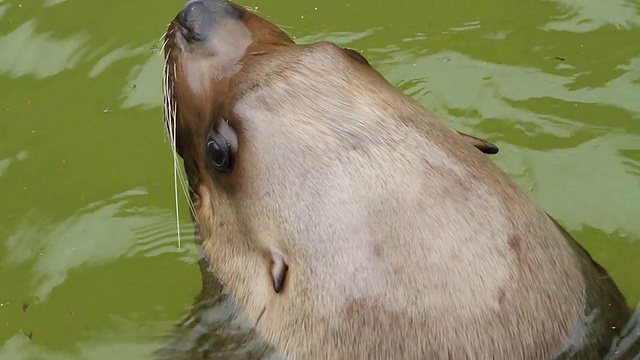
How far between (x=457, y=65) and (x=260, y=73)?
7.72 ft

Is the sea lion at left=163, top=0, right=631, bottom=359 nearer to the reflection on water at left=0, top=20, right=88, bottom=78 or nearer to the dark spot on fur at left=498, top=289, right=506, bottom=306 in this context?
the dark spot on fur at left=498, top=289, right=506, bottom=306

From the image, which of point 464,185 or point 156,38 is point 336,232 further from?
point 156,38

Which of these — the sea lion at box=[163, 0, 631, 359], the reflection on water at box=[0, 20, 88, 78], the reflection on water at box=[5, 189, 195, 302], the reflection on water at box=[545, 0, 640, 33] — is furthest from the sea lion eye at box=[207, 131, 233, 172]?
the reflection on water at box=[545, 0, 640, 33]

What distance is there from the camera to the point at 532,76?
582 centimetres

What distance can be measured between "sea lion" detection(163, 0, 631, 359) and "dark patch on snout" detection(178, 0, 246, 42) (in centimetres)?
3

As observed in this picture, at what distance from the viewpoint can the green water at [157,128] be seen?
4.98m

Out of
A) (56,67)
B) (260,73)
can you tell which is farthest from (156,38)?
(260,73)

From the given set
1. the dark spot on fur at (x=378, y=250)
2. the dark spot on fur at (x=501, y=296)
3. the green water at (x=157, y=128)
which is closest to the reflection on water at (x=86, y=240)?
the green water at (x=157, y=128)

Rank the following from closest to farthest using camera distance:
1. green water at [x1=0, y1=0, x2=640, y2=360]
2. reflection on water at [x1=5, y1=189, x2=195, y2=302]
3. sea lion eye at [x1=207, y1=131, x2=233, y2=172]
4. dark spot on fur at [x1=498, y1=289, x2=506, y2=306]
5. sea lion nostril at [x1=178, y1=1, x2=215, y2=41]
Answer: dark spot on fur at [x1=498, y1=289, x2=506, y2=306], sea lion eye at [x1=207, y1=131, x2=233, y2=172], sea lion nostril at [x1=178, y1=1, x2=215, y2=41], green water at [x1=0, y1=0, x2=640, y2=360], reflection on water at [x1=5, y1=189, x2=195, y2=302]

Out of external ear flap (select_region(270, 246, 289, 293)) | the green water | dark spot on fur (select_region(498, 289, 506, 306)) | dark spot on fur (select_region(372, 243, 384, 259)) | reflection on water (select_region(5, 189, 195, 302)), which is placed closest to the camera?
dark spot on fur (select_region(498, 289, 506, 306))

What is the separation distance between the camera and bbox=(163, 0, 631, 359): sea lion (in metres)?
3.17

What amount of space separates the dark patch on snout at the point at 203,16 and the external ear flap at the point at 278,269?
95 cm

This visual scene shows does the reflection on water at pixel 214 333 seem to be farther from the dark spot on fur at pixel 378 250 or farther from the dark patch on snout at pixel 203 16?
the dark patch on snout at pixel 203 16

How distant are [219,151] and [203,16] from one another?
2.01 ft
